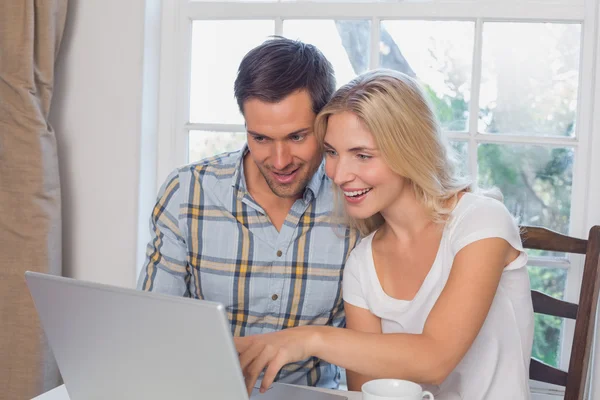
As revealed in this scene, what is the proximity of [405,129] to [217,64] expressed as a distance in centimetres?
97

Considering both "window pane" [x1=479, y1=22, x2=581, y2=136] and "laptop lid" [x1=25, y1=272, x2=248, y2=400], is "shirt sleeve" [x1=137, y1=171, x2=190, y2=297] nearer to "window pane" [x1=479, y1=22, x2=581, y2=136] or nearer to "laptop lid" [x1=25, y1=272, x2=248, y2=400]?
"laptop lid" [x1=25, y1=272, x2=248, y2=400]

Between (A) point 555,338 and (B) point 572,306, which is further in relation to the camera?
(A) point 555,338

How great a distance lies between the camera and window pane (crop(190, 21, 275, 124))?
2.23 metres

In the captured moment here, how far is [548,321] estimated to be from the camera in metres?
2.06

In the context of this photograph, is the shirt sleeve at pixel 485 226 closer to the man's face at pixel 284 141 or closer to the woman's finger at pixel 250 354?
the man's face at pixel 284 141

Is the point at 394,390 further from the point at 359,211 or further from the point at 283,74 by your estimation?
the point at 283,74

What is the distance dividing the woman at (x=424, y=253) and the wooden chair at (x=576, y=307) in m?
0.13

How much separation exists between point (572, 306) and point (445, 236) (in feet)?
1.26

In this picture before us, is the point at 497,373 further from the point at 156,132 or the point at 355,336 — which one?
the point at 156,132

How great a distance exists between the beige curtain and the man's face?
0.74 metres

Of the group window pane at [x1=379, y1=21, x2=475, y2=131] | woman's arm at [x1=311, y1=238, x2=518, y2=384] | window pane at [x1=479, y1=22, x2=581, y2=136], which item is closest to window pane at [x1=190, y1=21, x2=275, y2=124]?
window pane at [x1=379, y1=21, x2=475, y2=131]

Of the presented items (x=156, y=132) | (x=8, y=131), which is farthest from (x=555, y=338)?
(x=8, y=131)

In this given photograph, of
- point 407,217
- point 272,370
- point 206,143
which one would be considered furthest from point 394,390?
point 206,143

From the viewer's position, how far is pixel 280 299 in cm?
164
